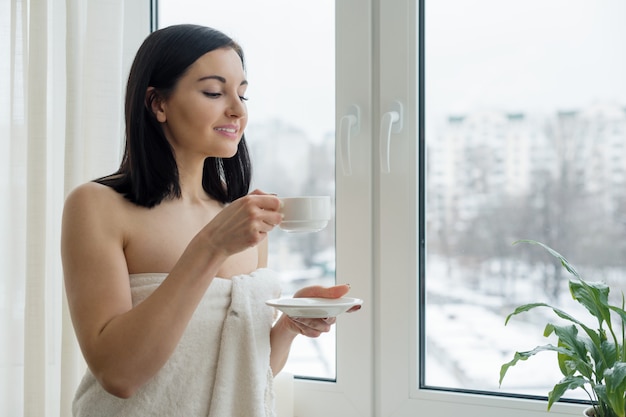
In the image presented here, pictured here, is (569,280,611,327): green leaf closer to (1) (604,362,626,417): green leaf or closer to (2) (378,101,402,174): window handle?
(1) (604,362,626,417): green leaf

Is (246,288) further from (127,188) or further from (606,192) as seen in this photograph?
(606,192)

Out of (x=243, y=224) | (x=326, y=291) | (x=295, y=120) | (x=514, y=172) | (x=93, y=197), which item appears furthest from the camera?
Answer: (x=295, y=120)

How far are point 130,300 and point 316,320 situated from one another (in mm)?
348

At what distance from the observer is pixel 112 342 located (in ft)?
3.56

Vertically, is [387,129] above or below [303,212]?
above

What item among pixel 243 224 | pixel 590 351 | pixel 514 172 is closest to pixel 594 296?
pixel 590 351

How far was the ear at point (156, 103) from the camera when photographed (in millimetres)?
1279

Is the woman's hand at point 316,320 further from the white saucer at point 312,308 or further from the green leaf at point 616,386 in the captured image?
the green leaf at point 616,386

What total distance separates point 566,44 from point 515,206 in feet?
1.28

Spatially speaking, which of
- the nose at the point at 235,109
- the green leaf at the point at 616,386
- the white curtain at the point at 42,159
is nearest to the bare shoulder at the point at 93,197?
the nose at the point at 235,109

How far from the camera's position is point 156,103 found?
Result: 50.6 inches

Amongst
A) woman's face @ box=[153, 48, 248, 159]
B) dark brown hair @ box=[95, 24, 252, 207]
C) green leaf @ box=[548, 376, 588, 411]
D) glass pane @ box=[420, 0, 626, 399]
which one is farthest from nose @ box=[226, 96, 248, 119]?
green leaf @ box=[548, 376, 588, 411]

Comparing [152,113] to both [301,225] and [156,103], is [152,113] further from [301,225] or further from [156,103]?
[301,225]

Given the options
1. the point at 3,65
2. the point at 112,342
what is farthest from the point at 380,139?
the point at 3,65
